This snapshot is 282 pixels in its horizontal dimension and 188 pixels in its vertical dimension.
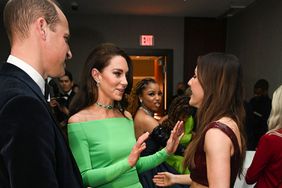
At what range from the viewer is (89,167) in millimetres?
1321

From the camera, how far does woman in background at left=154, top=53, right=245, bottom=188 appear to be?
1.28 metres

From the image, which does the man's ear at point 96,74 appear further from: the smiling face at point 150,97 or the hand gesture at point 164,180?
the smiling face at point 150,97

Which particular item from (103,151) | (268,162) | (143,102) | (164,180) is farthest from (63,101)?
(268,162)

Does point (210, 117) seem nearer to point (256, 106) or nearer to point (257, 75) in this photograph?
point (256, 106)

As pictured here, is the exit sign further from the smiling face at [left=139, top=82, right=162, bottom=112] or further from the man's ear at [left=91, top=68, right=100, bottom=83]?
the man's ear at [left=91, top=68, right=100, bottom=83]

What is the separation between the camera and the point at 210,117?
56.2 inches

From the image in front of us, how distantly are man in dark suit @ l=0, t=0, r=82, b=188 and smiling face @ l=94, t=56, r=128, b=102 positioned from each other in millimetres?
520

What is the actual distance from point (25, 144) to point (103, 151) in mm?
689

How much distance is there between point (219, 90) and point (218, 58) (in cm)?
15

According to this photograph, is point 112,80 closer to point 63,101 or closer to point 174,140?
point 174,140

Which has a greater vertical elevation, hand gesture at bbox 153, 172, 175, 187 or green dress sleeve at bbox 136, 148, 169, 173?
green dress sleeve at bbox 136, 148, 169, 173

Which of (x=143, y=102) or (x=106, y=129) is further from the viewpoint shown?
(x=143, y=102)

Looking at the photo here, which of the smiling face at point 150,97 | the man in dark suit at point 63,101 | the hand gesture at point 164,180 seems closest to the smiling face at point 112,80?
the hand gesture at point 164,180

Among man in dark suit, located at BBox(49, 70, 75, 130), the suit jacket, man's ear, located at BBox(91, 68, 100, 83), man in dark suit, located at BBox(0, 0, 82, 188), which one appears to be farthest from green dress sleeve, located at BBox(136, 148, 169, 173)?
man in dark suit, located at BBox(49, 70, 75, 130)
